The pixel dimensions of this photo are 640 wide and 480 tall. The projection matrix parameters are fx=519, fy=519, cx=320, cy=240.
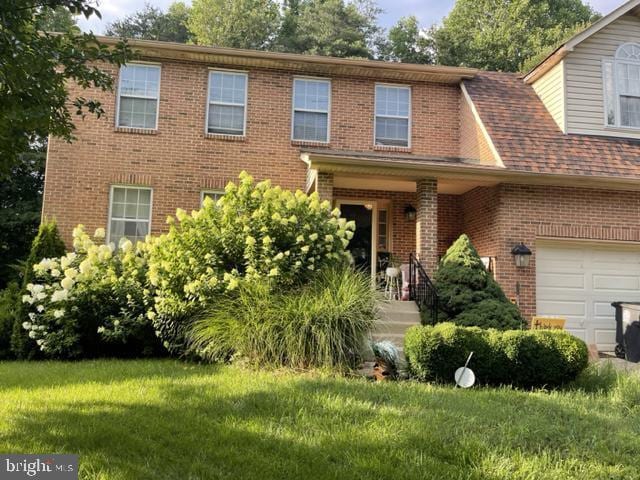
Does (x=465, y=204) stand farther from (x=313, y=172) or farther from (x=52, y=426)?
(x=52, y=426)

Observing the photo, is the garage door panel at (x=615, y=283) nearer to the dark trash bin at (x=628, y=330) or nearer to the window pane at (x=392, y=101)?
the dark trash bin at (x=628, y=330)

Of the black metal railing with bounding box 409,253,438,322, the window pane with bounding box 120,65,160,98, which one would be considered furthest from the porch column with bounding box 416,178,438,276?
the window pane with bounding box 120,65,160,98

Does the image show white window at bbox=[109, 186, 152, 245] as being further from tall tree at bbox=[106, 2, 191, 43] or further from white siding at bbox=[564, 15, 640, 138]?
tall tree at bbox=[106, 2, 191, 43]

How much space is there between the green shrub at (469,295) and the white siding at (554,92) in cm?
472

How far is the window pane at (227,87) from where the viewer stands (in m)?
11.6

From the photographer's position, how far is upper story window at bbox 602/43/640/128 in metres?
11.5

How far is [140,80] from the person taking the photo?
1139 centimetres

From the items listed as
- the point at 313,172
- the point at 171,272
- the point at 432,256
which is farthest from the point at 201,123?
the point at 432,256

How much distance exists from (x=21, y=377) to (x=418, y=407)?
4.57 meters

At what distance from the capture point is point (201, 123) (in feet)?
37.2

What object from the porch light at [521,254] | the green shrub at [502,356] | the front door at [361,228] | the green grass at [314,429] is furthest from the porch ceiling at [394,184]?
the green grass at [314,429]

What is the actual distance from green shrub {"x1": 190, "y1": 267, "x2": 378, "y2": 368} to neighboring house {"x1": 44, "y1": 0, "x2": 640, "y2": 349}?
122 inches

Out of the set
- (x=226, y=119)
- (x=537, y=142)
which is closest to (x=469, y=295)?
(x=537, y=142)

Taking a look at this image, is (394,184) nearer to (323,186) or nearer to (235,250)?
(323,186)
